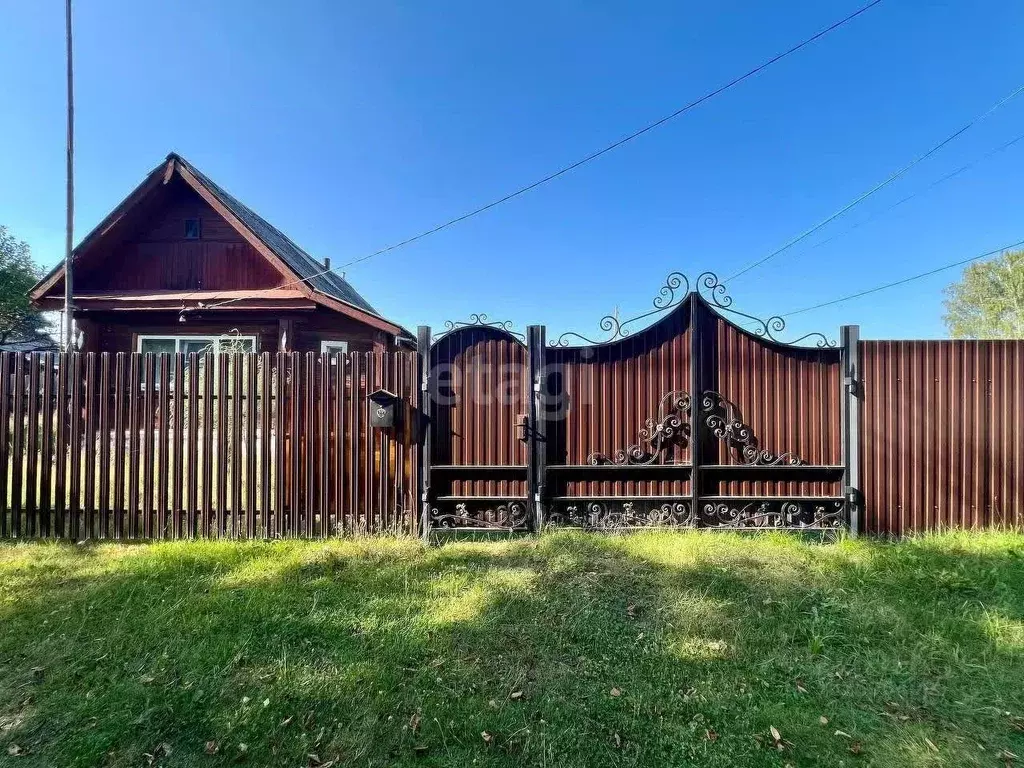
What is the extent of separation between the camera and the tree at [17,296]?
1991 centimetres

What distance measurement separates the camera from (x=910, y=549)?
336cm

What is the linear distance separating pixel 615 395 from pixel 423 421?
1.85m

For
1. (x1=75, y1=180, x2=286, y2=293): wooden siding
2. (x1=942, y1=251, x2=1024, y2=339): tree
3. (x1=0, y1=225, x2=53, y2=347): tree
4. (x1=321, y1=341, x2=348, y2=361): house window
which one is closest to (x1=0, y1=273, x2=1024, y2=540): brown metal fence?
(x1=321, y1=341, x2=348, y2=361): house window

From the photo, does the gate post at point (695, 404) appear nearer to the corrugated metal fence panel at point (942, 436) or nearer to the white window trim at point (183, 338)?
the corrugated metal fence panel at point (942, 436)

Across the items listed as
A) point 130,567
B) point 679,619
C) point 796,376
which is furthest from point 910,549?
point 130,567

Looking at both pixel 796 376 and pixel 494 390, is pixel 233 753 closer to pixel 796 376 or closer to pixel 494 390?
pixel 494 390

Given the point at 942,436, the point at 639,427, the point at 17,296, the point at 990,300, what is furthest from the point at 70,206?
the point at 990,300

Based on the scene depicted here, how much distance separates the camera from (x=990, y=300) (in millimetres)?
19125

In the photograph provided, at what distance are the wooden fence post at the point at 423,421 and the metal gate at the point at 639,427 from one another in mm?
21

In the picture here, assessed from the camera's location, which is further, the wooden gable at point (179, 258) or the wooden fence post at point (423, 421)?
the wooden gable at point (179, 258)

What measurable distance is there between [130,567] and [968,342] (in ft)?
24.0

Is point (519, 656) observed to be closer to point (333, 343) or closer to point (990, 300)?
point (333, 343)

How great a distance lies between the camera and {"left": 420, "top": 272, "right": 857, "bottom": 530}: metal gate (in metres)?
3.92

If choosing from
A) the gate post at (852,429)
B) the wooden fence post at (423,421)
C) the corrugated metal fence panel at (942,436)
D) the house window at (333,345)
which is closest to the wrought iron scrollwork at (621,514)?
the wooden fence post at (423,421)
